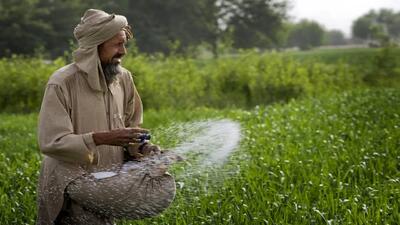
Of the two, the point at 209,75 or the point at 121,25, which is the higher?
the point at 121,25

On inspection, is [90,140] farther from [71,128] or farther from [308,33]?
[308,33]

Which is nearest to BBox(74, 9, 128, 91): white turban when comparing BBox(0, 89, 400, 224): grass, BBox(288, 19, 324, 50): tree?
BBox(0, 89, 400, 224): grass

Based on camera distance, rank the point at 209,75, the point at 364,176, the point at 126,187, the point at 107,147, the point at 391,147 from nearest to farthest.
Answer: the point at 126,187, the point at 107,147, the point at 364,176, the point at 391,147, the point at 209,75

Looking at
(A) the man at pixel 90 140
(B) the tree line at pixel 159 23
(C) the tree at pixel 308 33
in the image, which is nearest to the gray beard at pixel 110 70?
(A) the man at pixel 90 140

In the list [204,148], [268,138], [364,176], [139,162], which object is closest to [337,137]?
[268,138]

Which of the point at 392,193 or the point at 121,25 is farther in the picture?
the point at 392,193

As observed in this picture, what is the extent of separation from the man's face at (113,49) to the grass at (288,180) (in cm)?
106

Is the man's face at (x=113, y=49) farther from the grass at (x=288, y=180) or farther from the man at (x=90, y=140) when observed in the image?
the grass at (x=288, y=180)

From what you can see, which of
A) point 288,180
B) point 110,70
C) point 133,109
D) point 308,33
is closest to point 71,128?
point 110,70

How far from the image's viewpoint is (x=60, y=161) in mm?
3215

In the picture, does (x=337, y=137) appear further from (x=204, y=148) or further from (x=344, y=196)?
(x=204, y=148)

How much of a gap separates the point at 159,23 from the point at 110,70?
32.2 metres

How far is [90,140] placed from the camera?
3.05m

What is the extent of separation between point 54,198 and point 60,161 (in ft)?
0.59
